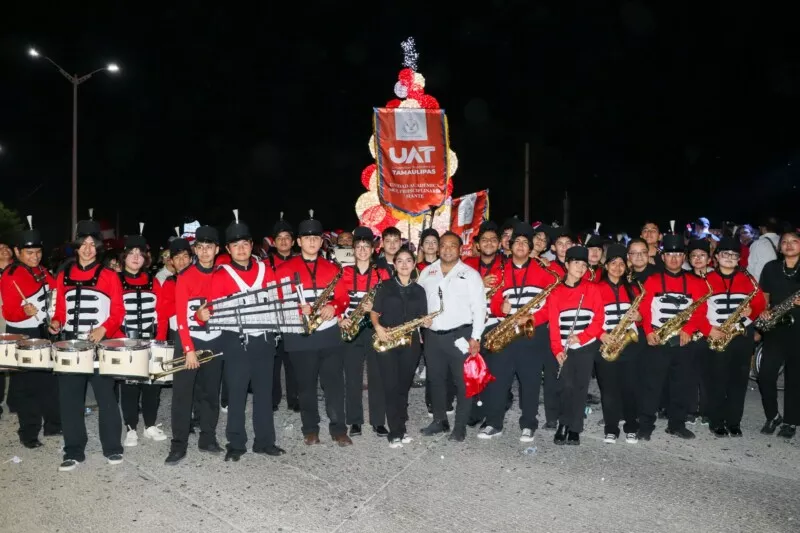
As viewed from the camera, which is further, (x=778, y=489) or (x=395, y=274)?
(x=395, y=274)

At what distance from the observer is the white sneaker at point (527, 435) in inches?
291

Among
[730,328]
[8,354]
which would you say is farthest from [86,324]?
[730,328]

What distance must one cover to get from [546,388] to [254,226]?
4183cm

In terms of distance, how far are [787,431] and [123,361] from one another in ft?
23.8

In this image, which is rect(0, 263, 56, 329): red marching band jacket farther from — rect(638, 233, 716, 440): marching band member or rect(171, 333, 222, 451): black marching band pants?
rect(638, 233, 716, 440): marching band member

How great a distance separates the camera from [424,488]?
5.98 metres

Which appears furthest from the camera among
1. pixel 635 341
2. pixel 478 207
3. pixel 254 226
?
pixel 254 226

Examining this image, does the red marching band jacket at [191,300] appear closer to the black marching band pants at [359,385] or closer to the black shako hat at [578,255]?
the black marching band pants at [359,385]

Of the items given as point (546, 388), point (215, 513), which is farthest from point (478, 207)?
point (215, 513)

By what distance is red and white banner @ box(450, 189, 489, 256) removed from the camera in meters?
16.5

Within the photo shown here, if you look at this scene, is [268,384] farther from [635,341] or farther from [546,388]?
[635,341]

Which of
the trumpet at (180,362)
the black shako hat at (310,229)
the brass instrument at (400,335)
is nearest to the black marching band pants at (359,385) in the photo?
the brass instrument at (400,335)

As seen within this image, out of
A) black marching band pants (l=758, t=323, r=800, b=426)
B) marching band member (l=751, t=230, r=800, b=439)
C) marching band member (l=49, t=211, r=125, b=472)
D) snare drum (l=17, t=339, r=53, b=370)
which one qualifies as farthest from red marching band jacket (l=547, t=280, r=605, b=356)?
snare drum (l=17, t=339, r=53, b=370)

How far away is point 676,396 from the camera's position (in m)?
7.58
